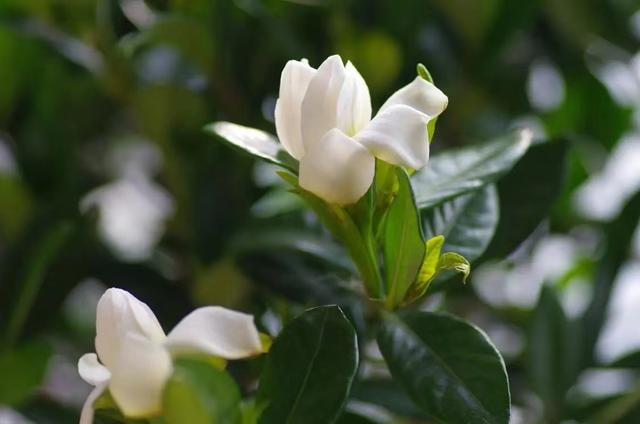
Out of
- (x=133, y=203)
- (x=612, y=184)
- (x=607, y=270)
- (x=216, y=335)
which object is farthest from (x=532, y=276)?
(x=216, y=335)

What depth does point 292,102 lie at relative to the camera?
49 centimetres

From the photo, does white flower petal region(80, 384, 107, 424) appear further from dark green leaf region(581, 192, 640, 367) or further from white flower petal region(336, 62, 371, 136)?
dark green leaf region(581, 192, 640, 367)

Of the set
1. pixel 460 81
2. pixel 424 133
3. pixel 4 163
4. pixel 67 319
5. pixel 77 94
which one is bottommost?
pixel 67 319

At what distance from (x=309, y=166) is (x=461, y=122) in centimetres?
59

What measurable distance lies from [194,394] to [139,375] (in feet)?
0.08

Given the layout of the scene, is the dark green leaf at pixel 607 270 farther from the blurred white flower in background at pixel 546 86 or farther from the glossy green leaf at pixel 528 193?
the blurred white flower in background at pixel 546 86

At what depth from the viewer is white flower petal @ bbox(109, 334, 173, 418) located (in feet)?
1.33

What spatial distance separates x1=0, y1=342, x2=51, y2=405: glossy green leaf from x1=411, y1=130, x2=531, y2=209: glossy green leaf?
43 centimetres

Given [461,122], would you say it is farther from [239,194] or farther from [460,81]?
[239,194]

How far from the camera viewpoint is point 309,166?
474 mm

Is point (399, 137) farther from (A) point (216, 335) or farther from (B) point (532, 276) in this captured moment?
(B) point (532, 276)

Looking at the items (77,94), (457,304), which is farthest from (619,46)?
(77,94)

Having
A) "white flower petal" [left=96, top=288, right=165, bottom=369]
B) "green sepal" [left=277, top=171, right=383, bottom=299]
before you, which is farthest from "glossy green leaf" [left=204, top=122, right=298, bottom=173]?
"white flower petal" [left=96, top=288, right=165, bottom=369]

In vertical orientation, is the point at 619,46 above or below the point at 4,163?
above
